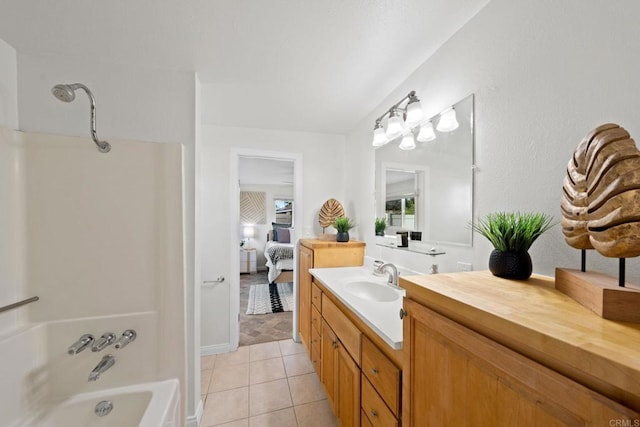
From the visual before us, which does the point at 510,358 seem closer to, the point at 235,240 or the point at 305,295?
the point at 305,295

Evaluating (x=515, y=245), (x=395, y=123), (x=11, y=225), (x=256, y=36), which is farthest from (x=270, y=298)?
(x=515, y=245)

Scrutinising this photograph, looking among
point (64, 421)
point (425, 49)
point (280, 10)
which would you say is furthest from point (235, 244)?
point (425, 49)

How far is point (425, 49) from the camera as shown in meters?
1.36

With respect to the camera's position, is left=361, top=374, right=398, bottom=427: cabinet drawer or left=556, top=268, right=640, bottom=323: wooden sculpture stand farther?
left=361, top=374, right=398, bottom=427: cabinet drawer

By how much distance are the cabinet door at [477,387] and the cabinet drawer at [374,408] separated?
148mm

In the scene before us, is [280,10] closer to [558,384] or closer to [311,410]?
[558,384]

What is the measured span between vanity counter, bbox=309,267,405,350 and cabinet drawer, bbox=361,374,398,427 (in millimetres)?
275

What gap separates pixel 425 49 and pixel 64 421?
8.98 feet

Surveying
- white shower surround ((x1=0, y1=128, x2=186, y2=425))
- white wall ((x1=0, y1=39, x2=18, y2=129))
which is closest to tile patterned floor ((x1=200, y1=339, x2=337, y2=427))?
white shower surround ((x1=0, y1=128, x2=186, y2=425))

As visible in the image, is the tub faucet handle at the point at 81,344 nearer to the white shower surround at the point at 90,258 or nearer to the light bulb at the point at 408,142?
the white shower surround at the point at 90,258

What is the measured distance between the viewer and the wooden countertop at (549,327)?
1.17 feet

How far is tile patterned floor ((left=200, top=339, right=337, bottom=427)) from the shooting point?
161cm

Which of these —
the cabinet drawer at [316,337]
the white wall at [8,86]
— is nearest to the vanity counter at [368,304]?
A: the cabinet drawer at [316,337]

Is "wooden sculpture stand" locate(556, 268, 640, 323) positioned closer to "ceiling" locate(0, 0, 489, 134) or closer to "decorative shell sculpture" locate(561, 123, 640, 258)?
"decorative shell sculpture" locate(561, 123, 640, 258)
